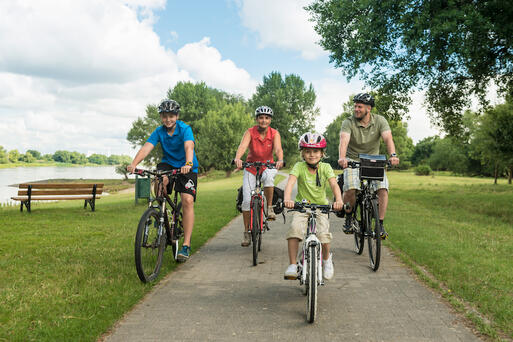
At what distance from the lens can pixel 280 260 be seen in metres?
6.04

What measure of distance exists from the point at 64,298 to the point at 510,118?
24985 mm

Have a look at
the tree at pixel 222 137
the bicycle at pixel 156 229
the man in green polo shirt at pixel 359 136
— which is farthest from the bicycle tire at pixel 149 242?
the tree at pixel 222 137

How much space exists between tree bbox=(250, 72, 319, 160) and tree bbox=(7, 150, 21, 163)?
91634mm

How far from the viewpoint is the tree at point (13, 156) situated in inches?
4759

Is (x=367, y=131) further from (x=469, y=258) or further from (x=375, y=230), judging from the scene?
(x=469, y=258)

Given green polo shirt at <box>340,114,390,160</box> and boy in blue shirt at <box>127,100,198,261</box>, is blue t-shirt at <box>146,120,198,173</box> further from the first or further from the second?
green polo shirt at <box>340,114,390,160</box>

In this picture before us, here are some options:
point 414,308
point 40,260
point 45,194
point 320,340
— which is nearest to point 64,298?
point 40,260

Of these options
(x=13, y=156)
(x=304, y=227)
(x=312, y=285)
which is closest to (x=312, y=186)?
(x=304, y=227)

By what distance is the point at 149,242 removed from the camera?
191 inches

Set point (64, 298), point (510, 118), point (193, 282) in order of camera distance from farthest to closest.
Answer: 1. point (510, 118)
2. point (193, 282)
3. point (64, 298)

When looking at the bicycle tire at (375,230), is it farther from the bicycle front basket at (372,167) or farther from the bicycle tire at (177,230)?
the bicycle tire at (177,230)

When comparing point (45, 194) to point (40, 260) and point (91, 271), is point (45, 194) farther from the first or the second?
point (91, 271)

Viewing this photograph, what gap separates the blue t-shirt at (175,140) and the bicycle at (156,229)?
12.0 inches

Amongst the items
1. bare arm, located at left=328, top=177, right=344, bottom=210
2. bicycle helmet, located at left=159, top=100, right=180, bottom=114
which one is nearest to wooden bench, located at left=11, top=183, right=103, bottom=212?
bicycle helmet, located at left=159, top=100, right=180, bottom=114
